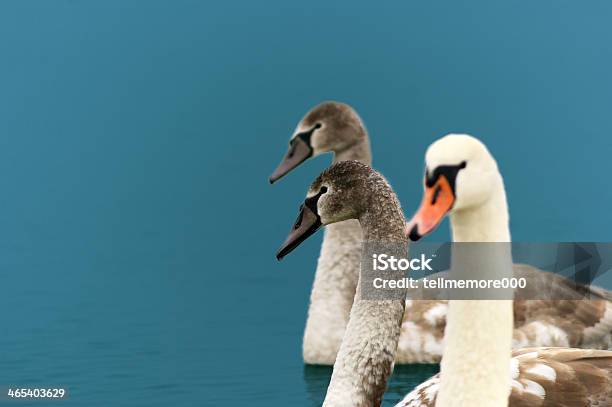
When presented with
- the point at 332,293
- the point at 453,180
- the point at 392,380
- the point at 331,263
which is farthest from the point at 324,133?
the point at 453,180

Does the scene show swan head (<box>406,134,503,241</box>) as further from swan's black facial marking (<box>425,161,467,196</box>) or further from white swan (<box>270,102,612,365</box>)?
white swan (<box>270,102,612,365</box>)

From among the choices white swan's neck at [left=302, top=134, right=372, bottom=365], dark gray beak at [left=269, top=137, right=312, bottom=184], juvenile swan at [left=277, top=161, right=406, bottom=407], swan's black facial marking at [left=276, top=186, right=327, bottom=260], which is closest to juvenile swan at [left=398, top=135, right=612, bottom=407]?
juvenile swan at [left=277, top=161, right=406, bottom=407]

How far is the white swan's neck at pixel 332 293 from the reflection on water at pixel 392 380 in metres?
0.13

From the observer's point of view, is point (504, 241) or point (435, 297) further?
point (435, 297)

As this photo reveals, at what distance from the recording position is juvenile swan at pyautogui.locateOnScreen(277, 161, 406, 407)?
7.96 meters

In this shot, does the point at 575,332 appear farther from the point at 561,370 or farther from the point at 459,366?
the point at 459,366

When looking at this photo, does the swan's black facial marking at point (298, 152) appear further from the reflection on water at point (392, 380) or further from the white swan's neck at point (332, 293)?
the reflection on water at point (392, 380)

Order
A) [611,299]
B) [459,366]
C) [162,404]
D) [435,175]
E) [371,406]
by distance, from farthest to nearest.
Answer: [611,299] < [162,404] < [371,406] < [459,366] < [435,175]

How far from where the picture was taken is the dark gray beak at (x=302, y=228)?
829 cm

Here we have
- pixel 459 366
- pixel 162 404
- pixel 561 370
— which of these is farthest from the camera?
pixel 162 404

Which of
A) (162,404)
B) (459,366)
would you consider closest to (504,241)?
(459,366)

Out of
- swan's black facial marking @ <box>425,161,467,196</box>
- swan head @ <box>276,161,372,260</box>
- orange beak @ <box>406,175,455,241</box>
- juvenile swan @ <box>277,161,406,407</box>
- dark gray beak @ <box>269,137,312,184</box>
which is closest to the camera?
orange beak @ <box>406,175,455,241</box>

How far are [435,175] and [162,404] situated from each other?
6146 mm

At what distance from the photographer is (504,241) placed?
549 cm
